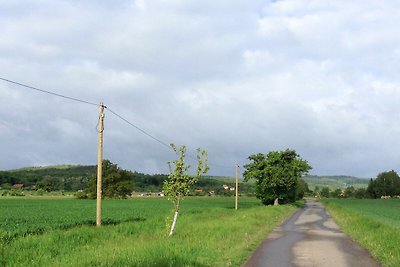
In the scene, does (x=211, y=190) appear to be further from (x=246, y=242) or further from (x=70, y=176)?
(x=246, y=242)

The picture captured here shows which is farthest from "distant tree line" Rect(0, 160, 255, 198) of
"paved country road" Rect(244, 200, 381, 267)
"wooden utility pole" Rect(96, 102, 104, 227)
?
"paved country road" Rect(244, 200, 381, 267)

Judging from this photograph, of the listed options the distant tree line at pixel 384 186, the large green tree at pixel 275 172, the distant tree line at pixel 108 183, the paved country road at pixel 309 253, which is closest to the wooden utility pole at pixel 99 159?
the paved country road at pixel 309 253

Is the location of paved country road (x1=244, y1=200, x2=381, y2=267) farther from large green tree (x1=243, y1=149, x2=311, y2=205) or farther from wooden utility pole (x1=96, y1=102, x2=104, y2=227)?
large green tree (x1=243, y1=149, x2=311, y2=205)

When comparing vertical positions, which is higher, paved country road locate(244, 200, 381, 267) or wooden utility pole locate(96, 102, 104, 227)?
wooden utility pole locate(96, 102, 104, 227)

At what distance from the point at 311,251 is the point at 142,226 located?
1080 cm

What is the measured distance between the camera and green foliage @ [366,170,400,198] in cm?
17662

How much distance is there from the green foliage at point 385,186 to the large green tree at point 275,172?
120m

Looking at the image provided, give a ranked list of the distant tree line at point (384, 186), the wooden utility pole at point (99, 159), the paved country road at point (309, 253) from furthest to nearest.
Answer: the distant tree line at point (384, 186) → the wooden utility pole at point (99, 159) → the paved country road at point (309, 253)

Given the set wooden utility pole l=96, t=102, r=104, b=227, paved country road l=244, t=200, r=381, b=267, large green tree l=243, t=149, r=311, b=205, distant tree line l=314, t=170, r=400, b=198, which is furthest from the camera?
distant tree line l=314, t=170, r=400, b=198

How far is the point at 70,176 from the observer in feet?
644

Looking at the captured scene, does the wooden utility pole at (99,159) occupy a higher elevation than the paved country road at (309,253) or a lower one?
higher

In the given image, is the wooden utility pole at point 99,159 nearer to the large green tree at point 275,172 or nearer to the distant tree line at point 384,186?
the large green tree at point 275,172

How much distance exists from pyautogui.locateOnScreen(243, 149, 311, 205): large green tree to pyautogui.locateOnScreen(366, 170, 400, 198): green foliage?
11991 centimetres

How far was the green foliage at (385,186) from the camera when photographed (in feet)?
579
